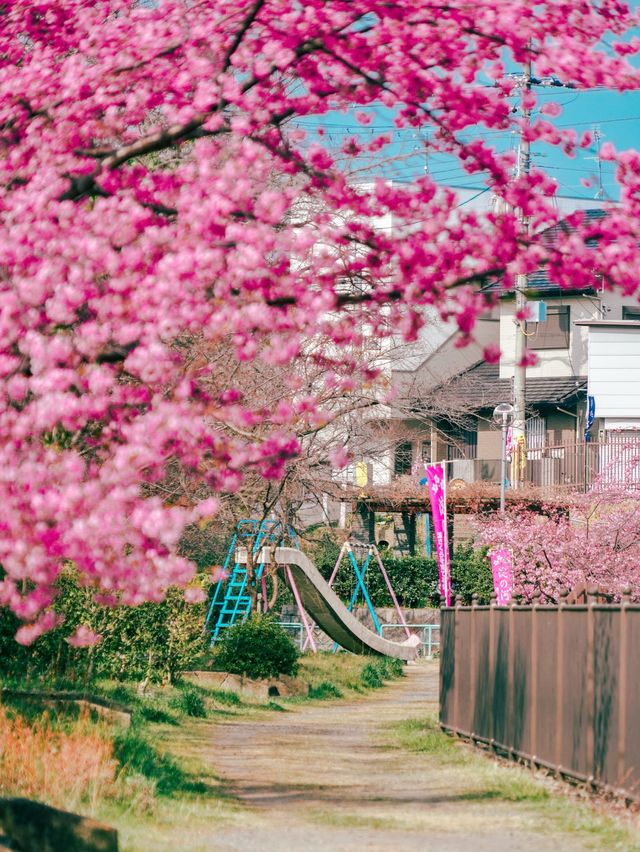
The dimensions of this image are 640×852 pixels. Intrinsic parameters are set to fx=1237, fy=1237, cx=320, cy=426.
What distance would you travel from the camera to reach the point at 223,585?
3058 centimetres

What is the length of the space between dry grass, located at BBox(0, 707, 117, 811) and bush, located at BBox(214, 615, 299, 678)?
1170cm

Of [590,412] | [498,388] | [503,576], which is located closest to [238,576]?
→ [503,576]

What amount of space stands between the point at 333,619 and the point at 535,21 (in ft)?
67.6

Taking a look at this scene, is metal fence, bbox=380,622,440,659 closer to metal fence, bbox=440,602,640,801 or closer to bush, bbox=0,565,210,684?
bush, bbox=0,565,210,684

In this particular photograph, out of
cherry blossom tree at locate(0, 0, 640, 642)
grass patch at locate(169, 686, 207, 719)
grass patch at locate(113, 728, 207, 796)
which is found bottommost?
grass patch at locate(169, 686, 207, 719)

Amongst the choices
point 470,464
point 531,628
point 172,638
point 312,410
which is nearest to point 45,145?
point 312,410

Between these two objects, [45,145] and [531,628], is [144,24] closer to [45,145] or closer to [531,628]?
[45,145]

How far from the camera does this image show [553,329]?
143 ft

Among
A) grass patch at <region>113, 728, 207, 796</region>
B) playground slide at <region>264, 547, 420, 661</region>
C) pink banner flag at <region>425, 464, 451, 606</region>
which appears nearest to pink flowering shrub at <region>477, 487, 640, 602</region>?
pink banner flag at <region>425, 464, 451, 606</region>

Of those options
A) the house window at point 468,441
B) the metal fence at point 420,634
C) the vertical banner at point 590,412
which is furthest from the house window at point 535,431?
the metal fence at point 420,634

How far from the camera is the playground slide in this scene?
26.0 metres

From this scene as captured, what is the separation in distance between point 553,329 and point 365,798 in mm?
33831

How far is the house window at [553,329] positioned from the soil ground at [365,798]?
2717cm

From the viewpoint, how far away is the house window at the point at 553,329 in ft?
142
